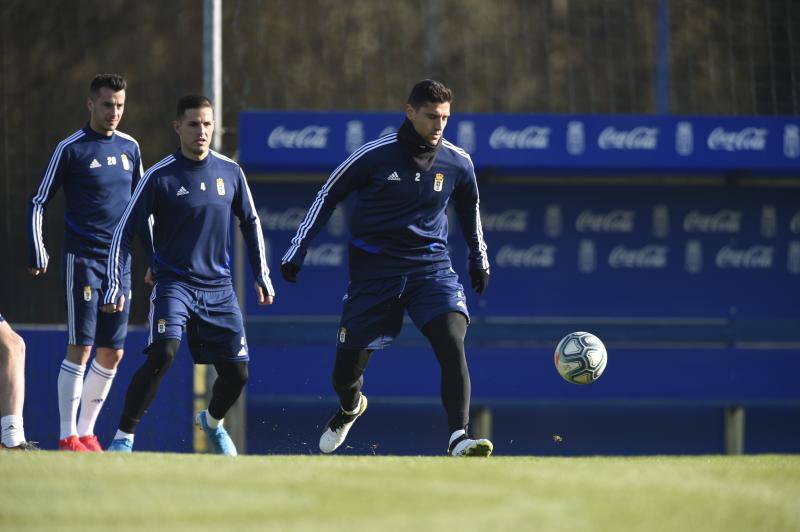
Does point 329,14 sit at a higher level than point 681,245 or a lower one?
higher

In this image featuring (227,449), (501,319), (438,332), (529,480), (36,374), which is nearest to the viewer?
(529,480)

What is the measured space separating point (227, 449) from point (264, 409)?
3.19 meters

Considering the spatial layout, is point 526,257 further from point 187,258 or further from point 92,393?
point 187,258

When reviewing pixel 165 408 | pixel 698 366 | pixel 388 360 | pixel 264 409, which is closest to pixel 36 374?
pixel 165 408

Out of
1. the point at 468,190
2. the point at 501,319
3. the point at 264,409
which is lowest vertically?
the point at 264,409

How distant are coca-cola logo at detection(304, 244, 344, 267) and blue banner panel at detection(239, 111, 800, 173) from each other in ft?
2.80

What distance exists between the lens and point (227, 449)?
7.56 meters

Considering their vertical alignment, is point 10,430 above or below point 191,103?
below

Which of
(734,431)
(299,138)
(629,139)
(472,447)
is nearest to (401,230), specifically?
(472,447)

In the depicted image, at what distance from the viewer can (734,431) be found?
11070 millimetres

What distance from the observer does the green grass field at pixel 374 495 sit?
464 cm

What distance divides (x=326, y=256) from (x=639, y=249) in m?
2.75

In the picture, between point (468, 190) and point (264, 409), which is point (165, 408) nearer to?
point (264, 409)

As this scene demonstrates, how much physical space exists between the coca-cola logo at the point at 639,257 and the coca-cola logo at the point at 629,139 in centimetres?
105
